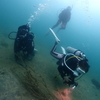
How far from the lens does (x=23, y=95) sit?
353cm

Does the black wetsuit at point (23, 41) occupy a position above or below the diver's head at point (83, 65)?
below

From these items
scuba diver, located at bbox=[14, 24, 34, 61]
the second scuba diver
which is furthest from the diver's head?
scuba diver, located at bbox=[14, 24, 34, 61]

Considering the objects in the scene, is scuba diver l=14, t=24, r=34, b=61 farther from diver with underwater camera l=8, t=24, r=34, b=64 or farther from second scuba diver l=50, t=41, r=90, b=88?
second scuba diver l=50, t=41, r=90, b=88

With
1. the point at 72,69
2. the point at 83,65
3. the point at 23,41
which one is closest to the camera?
the point at 83,65

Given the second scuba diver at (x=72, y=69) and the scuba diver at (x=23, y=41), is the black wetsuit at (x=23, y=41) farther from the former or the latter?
the second scuba diver at (x=72, y=69)

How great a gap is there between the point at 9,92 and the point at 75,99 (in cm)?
333

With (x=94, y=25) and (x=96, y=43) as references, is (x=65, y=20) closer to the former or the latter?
(x=96, y=43)

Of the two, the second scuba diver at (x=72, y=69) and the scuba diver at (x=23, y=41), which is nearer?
the second scuba diver at (x=72, y=69)

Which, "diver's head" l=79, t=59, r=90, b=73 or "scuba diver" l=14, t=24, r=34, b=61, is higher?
"diver's head" l=79, t=59, r=90, b=73

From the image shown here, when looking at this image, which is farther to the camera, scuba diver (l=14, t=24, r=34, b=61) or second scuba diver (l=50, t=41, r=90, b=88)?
scuba diver (l=14, t=24, r=34, b=61)

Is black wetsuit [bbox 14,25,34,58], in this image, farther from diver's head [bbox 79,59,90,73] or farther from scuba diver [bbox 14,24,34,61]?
diver's head [bbox 79,59,90,73]

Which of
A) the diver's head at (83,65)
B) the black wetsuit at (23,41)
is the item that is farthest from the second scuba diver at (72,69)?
the black wetsuit at (23,41)

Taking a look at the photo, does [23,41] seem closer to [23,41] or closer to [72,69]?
[23,41]

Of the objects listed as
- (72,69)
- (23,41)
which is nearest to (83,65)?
(72,69)
